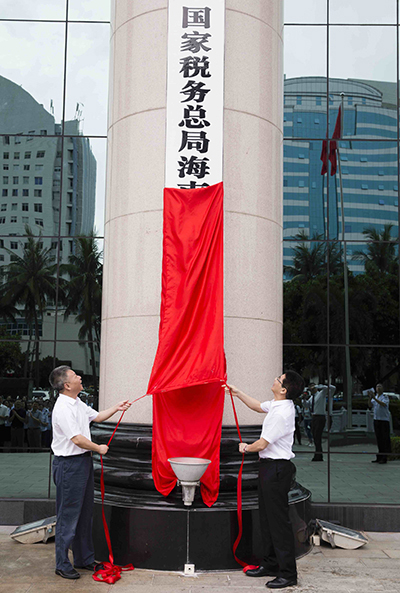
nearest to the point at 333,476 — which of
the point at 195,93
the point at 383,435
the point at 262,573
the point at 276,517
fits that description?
the point at 383,435

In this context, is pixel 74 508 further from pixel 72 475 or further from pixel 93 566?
pixel 93 566

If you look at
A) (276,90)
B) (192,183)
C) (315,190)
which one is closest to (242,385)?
(192,183)

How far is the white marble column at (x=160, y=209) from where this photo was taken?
6.49m

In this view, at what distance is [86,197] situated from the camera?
11.3m

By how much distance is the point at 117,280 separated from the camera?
6707mm

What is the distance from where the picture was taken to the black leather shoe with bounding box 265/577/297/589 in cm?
524

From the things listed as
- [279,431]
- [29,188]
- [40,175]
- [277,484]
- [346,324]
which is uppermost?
[40,175]

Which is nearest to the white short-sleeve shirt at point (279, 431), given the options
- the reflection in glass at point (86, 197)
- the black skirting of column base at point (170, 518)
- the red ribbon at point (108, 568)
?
the black skirting of column base at point (170, 518)

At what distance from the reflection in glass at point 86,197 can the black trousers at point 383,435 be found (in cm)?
620

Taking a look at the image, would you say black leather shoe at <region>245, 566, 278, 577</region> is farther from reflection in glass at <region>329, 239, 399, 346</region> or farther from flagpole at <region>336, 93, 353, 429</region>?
reflection in glass at <region>329, 239, 399, 346</region>

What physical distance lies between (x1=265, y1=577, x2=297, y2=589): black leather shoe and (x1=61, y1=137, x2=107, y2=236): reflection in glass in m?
7.50

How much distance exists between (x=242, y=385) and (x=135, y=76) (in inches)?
143

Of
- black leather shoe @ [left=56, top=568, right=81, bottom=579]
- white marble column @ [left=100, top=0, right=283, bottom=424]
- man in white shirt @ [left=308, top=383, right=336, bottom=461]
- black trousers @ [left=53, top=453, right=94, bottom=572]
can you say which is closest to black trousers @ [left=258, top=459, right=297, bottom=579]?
white marble column @ [left=100, top=0, right=283, bottom=424]

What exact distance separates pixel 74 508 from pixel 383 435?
279 inches
